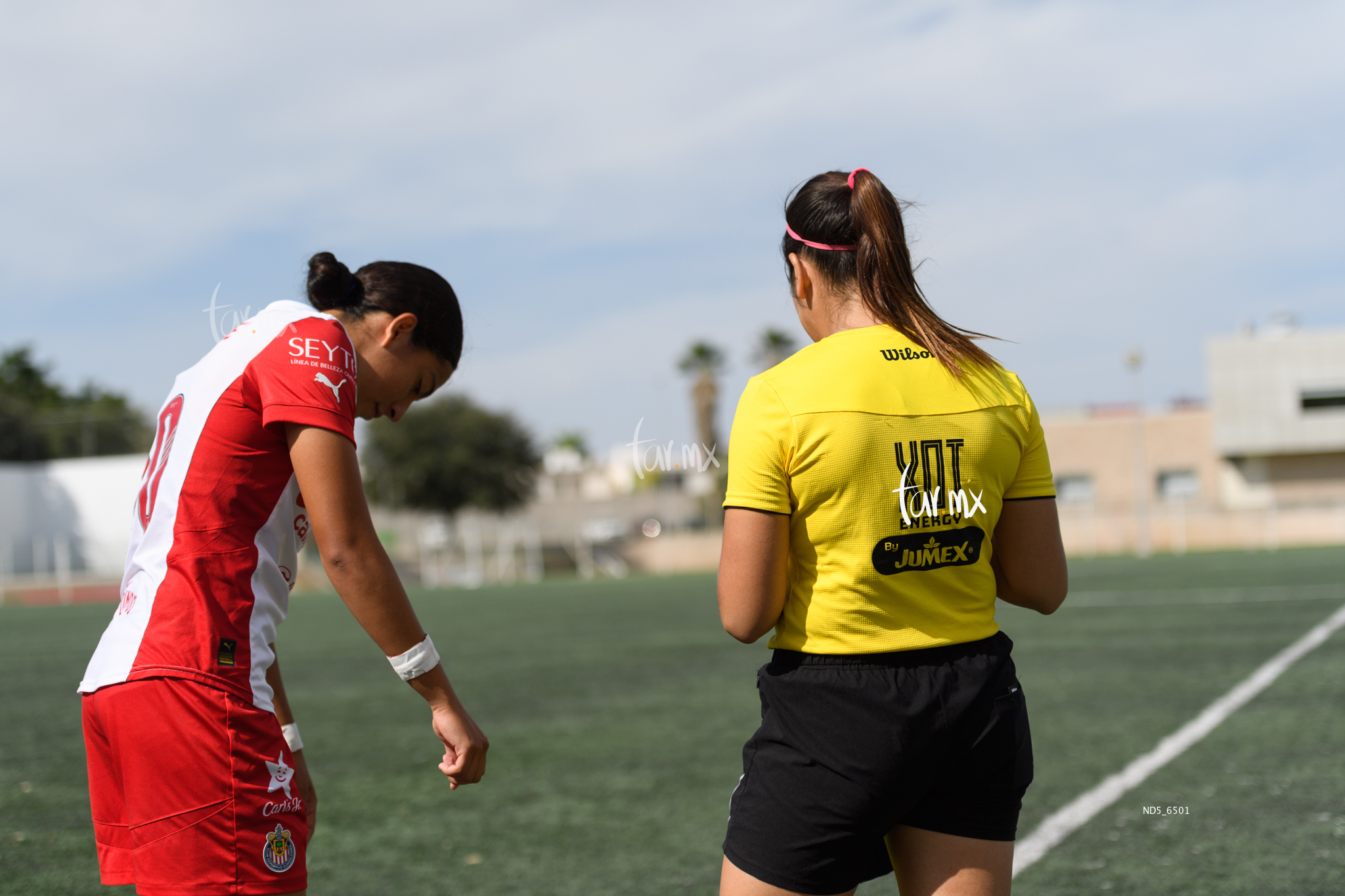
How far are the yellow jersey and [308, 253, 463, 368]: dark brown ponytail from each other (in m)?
0.78

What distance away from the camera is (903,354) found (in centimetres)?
191

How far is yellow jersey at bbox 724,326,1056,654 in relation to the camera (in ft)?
6.02

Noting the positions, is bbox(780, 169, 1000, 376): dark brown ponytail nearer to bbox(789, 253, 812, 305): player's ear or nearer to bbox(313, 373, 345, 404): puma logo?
bbox(789, 253, 812, 305): player's ear

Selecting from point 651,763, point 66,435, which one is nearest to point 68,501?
point 66,435

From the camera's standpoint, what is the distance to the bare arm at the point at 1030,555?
2.07 meters

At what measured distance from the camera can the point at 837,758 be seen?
1881 mm

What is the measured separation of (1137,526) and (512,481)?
28139 millimetres

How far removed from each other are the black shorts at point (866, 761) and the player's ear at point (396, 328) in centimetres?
98

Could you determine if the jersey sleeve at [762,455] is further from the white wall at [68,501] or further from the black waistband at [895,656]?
the white wall at [68,501]

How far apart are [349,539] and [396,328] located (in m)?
0.49

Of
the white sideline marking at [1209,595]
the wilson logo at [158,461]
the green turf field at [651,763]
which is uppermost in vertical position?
the wilson logo at [158,461]

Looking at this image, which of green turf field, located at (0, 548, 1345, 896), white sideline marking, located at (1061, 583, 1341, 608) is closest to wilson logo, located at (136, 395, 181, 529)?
green turf field, located at (0, 548, 1345, 896)

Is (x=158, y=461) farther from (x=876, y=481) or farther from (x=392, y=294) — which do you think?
(x=876, y=481)

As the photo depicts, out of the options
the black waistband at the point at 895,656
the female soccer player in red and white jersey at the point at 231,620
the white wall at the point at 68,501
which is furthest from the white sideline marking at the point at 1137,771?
the white wall at the point at 68,501
